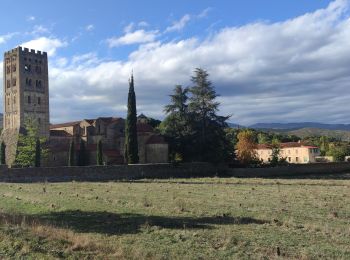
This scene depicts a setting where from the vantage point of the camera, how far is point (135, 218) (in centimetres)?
1827

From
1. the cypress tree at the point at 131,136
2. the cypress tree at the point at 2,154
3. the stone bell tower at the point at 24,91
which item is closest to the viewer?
the cypress tree at the point at 131,136

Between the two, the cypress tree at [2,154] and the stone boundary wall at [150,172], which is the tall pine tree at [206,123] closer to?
the stone boundary wall at [150,172]

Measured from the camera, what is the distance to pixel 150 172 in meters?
56.4

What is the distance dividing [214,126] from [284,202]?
43.1 metres

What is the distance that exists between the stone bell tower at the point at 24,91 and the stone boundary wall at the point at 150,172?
34531 millimetres

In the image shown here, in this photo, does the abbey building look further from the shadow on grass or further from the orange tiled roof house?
the orange tiled roof house

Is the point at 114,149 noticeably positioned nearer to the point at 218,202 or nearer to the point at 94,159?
the point at 94,159

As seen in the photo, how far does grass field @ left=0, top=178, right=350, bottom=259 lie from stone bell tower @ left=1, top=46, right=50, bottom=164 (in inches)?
2584

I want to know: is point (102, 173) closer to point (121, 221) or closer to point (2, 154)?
point (2, 154)

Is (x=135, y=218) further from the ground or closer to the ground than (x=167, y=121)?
closer to the ground

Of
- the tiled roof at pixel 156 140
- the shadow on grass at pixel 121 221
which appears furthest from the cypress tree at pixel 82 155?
the shadow on grass at pixel 121 221

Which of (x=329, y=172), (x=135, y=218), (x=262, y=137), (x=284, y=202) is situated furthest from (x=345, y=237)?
(x=262, y=137)

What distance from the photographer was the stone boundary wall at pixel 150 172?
46.8 meters

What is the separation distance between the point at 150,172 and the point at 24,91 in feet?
139
